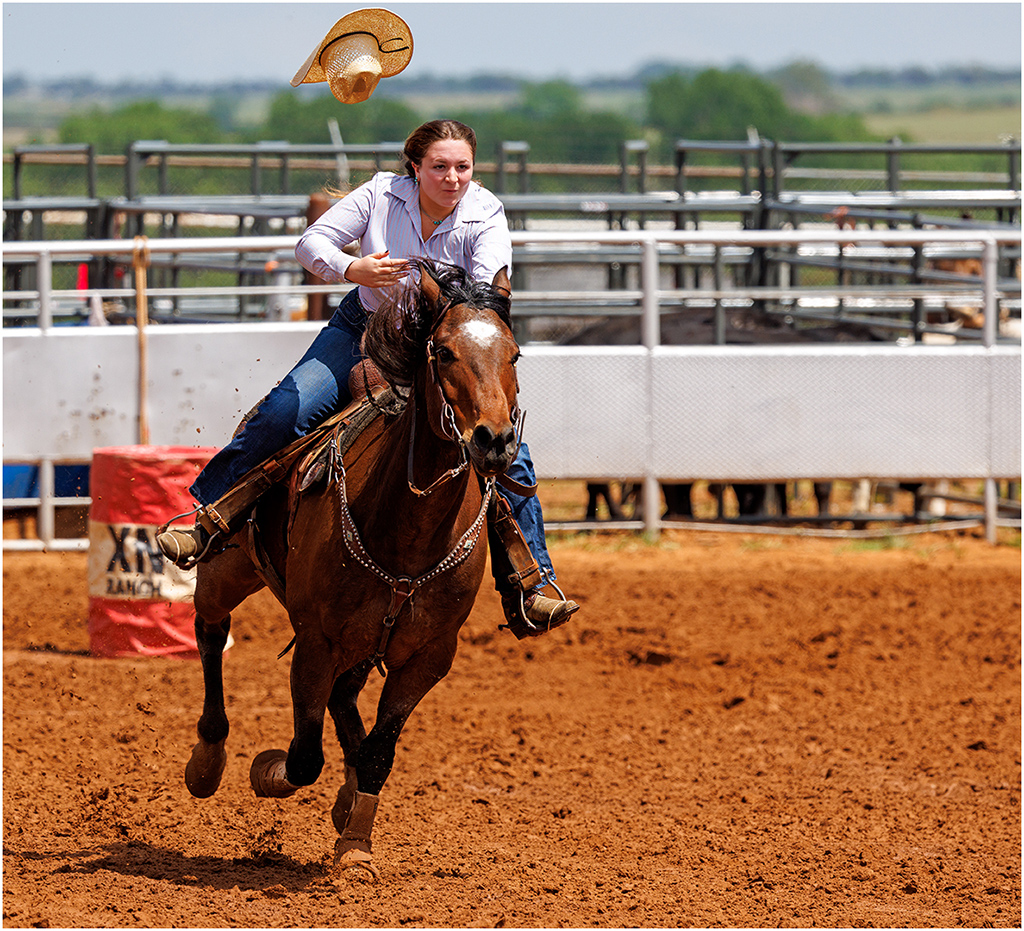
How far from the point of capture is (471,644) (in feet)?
29.2

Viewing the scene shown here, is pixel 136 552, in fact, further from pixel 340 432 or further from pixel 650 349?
pixel 650 349

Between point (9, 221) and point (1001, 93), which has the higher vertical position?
point (1001, 93)

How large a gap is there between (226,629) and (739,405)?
6594 millimetres

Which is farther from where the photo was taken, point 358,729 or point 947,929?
point 358,729

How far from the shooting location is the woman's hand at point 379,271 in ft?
14.3

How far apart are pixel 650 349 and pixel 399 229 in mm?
6657

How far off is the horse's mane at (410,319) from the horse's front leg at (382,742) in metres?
1.03

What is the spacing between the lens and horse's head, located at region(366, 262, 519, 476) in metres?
3.78

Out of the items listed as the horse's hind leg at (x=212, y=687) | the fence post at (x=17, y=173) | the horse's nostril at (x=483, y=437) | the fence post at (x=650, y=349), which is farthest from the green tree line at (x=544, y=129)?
the horse's nostril at (x=483, y=437)

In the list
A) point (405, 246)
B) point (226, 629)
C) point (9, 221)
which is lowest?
point (226, 629)

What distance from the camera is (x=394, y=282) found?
4406 millimetres

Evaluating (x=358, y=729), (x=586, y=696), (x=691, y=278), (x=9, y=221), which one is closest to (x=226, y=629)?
(x=358, y=729)

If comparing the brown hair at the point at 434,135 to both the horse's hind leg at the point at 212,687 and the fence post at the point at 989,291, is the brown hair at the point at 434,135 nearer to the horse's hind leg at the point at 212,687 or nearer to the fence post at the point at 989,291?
the horse's hind leg at the point at 212,687

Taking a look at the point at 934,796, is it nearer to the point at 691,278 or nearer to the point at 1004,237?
the point at 1004,237
